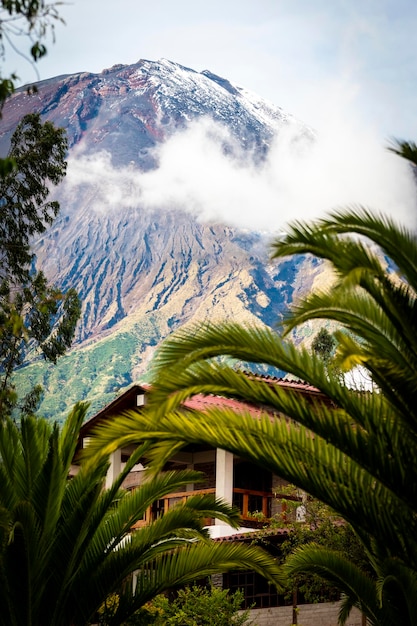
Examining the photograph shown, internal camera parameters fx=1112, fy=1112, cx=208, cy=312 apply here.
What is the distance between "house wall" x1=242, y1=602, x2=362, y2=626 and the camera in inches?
973

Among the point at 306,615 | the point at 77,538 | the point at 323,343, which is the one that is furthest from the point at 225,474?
the point at 323,343

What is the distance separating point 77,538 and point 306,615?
42.3 ft

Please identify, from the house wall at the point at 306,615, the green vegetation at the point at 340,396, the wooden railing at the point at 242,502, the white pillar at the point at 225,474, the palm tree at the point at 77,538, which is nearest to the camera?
the green vegetation at the point at 340,396

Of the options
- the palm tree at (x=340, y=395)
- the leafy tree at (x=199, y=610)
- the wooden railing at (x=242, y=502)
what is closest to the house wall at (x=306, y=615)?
the wooden railing at (x=242, y=502)

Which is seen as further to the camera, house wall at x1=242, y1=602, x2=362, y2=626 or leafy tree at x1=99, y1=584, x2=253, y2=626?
house wall at x1=242, y1=602, x2=362, y2=626

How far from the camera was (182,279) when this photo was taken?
7736 inches

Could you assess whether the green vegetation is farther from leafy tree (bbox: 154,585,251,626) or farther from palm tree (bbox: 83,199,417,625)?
leafy tree (bbox: 154,585,251,626)

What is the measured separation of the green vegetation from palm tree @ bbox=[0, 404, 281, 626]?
315 cm

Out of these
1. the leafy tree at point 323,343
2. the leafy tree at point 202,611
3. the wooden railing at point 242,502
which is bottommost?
the leafy tree at point 202,611

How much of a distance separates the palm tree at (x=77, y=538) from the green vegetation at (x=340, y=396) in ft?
10.3

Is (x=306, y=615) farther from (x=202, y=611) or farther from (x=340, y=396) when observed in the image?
(x=340, y=396)

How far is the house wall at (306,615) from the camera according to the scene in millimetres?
24703

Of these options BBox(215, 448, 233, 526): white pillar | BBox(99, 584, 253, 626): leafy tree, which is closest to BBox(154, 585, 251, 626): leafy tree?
BBox(99, 584, 253, 626): leafy tree

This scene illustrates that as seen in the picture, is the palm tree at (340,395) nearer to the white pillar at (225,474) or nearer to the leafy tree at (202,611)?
the leafy tree at (202,611)
